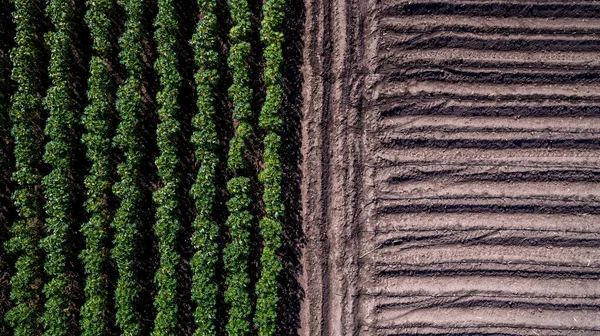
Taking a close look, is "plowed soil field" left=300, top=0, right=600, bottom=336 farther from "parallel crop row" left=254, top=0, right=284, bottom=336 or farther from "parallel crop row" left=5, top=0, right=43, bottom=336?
"parallel crop row" left=5, top=0, right=43, bottom=336

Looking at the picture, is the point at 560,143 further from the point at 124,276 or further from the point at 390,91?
the point at 124,276

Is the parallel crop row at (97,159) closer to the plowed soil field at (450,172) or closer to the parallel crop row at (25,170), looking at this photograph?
the parallel crop row at (25,170)

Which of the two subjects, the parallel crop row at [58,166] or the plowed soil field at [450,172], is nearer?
the parallel crop row at [58,166]

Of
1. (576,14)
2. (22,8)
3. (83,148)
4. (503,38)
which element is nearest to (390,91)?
(503,38)

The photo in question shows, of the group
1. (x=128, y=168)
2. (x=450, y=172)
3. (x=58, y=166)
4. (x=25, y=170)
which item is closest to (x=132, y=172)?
(x=128, y=168)

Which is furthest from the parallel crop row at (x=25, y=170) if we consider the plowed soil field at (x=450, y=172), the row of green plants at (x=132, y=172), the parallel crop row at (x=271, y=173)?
the plowed soil field at (x=450, y=172)

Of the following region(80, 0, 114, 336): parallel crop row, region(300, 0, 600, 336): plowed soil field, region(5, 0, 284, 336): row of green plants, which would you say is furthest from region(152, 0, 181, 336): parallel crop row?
region(300, 0, 600, 336): plowed soil field
